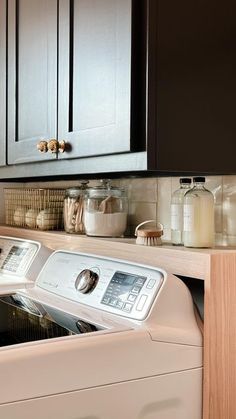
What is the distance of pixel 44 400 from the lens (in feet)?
3.01

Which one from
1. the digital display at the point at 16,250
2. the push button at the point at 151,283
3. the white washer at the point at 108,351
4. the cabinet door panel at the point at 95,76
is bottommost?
the white washer at the point at 108,351

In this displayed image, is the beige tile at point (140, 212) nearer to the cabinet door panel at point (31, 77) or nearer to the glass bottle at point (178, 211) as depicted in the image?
the glass bottle at point (178, 211)

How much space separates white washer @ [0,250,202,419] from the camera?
0.92m

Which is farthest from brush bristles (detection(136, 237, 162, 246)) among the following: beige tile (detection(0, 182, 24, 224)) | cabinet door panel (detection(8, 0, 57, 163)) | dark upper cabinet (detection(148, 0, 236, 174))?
beige tile (detection(0, 182, 24, 224))

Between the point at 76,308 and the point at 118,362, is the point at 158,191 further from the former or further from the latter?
the point at 118,362

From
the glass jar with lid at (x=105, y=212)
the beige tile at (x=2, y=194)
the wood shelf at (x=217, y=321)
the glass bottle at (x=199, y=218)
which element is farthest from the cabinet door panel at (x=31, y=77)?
the beige tile at (x=2, y=194)

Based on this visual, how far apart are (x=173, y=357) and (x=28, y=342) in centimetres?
31

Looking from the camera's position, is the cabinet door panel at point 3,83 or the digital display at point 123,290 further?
the cabinet door panel at point 3,83

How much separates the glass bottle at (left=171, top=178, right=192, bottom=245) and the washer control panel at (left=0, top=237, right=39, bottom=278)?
1.78 ft

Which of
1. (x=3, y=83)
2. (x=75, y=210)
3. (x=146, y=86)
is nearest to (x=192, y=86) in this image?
(x=146, y=86)

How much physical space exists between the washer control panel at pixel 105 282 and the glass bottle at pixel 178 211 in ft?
0.57

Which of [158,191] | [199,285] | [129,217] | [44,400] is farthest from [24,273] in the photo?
[44,400]

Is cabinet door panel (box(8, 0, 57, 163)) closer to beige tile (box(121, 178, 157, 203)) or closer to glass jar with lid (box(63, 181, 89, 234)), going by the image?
glass jar with lid (box(63, 181, 89, 234))

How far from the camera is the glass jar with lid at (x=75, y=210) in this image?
1659mm
